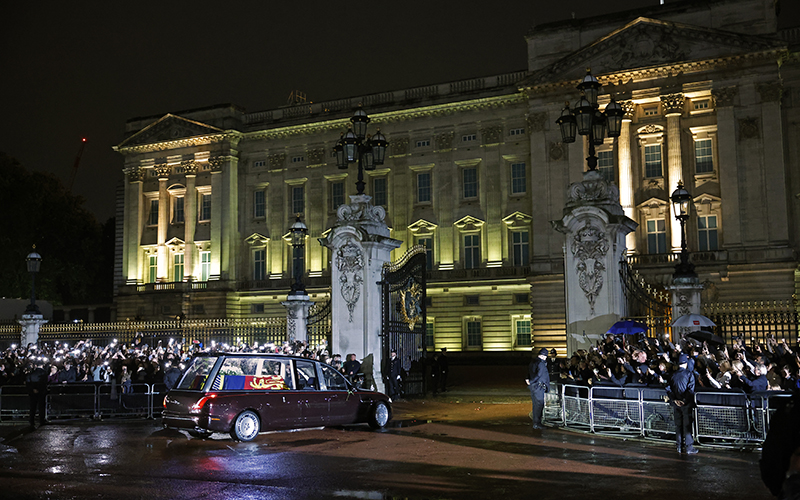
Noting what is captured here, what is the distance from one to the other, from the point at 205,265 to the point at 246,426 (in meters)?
43.8

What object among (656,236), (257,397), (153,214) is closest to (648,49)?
(656,236)

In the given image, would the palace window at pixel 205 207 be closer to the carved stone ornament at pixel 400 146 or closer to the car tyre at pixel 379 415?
the carved stone ornament at pixel 400 146

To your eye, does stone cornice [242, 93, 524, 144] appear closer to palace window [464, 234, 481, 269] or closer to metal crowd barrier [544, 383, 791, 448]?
palace window [464, 234, 481, 269]

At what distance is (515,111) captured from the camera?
48531 mm

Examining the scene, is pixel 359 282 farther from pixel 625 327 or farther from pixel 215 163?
pixel 215 163

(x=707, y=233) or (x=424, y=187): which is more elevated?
(x=424, y=187)

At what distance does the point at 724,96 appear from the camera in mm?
42406

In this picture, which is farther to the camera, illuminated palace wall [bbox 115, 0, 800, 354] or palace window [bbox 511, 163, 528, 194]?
palace window [bbox 511, 163, 528, 194]

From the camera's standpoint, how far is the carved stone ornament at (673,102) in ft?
142

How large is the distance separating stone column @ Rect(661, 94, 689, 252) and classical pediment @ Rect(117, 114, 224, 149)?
2873 centimetres

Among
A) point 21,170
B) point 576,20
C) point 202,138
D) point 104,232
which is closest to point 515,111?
point 576,20

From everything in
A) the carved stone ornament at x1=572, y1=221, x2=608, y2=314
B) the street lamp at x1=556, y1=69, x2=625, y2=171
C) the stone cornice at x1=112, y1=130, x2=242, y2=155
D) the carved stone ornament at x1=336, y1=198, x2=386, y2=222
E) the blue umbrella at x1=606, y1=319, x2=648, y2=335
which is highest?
the stone cornice at x1=112, y1=130, x2=242, y2=155

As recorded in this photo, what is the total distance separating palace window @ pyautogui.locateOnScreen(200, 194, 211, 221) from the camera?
56781mm

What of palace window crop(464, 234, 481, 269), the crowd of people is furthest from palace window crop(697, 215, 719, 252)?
the crowd of people
